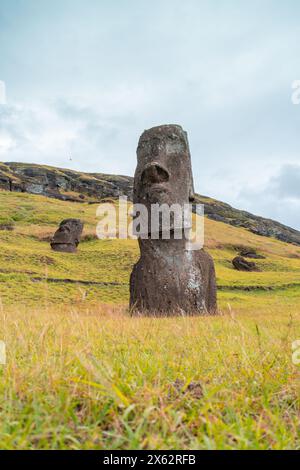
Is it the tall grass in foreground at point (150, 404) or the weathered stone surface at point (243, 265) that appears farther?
the weathered stone surface at point (243, 265)

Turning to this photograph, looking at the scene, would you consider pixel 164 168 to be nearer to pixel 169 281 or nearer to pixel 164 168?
pixel 164 168

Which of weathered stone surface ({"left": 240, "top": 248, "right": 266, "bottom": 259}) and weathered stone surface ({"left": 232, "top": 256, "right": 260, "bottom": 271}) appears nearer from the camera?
weathered stone surface ({"left": 232, "top": 256, "right": 260, "bottom": 271})

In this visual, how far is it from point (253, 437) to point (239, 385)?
0.70m

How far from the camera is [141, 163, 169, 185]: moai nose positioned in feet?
37.4

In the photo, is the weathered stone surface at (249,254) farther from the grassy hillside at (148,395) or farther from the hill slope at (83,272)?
the grassy hillside at (148,395)

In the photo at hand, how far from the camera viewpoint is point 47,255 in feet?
A: 80.1

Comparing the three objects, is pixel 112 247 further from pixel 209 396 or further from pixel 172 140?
pixel 209 396

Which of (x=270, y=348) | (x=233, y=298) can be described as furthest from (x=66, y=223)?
(x=270, y=348)

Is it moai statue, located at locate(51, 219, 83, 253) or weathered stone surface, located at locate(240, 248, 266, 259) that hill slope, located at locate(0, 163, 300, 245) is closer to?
weathered stone surface, located at locate(240, 248, 266, 259)

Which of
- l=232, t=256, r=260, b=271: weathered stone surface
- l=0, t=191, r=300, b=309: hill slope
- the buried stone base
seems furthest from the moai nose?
l=232, t=256, r=260, b=271: weathered stone surface

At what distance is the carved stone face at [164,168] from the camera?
11.5 metres

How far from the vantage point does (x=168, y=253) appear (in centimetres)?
1127

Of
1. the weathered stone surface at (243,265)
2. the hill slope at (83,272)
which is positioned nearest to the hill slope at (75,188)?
the hill slope at (83,272)
